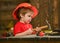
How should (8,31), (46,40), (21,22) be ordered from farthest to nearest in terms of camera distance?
(8,31), (21,22), (46,40)

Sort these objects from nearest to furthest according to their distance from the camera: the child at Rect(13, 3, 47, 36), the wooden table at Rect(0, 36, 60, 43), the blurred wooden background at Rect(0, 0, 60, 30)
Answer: the wooden table at Rect(0, 36, 60, 43)
the child at Rect(13, 3, 47, 36)
the blurred wooden background at Rect(0, 0, 60, 30)

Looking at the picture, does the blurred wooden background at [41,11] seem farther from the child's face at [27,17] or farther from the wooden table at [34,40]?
the wooden table at [34,40]

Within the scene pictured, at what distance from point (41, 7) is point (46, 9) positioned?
35 mm

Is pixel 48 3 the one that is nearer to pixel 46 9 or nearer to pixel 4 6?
pixel 46 9

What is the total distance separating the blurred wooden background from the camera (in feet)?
4.16

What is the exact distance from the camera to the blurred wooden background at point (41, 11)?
49.9 inches

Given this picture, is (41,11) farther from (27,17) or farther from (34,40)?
(34,40)

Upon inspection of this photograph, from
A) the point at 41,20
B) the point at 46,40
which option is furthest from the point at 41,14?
the point at 46,40

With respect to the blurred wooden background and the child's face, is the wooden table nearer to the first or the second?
the child's face

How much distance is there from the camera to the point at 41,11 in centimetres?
127

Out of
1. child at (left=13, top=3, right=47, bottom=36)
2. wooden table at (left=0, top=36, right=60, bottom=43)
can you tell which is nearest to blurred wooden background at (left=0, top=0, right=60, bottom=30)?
child at (left=13, top=3, right=47, bottom=36)

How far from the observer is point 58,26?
1.27 m

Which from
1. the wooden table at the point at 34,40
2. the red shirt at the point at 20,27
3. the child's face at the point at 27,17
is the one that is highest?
the child's face at the point at 27,17

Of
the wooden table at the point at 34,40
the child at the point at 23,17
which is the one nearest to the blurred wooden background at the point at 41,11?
the child at the point at 23,17
